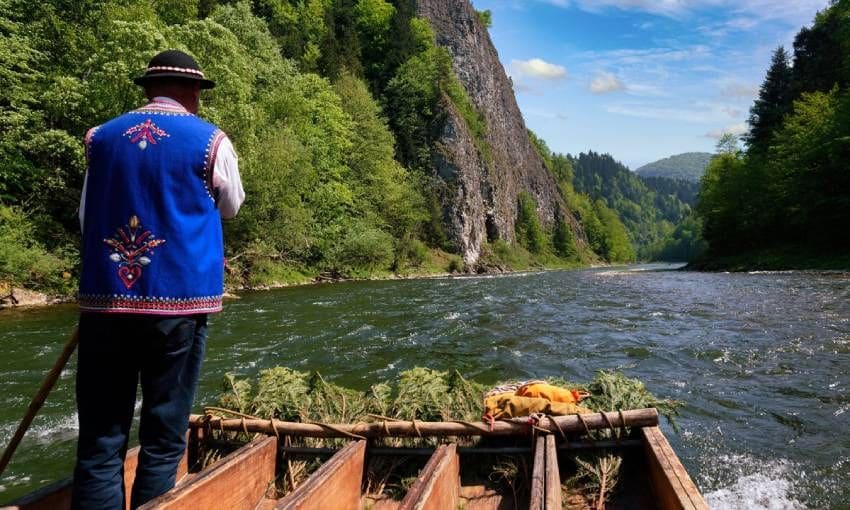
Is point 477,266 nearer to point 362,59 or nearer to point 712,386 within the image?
point 362,59

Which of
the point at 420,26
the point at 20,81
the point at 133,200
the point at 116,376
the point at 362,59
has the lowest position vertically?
the point at 116,376

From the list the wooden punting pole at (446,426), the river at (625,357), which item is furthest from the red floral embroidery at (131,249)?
the river at (625,357)

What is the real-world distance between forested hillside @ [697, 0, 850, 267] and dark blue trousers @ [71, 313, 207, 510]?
40.8m

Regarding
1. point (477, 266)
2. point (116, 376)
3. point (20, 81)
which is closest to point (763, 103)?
point (477, 266)

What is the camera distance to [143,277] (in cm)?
254

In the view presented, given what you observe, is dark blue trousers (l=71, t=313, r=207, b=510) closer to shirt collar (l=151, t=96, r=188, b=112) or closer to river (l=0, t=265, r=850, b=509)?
shirt collar (l=151, t=96, r=188, b=112)

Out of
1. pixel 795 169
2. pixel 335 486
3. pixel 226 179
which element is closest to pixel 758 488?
pixel 335 486

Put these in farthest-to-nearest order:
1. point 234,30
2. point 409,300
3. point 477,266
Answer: point 477,266 → point 234,30 → point 409,300

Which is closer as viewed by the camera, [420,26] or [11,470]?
A: [11,470]

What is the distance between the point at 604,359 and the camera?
10055 mm

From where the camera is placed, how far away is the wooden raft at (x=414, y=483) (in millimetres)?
2801

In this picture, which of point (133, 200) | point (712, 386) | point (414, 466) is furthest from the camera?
point (712, 386)

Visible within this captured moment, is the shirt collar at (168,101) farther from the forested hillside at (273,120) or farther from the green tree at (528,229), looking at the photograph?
the green tree at (528,229)

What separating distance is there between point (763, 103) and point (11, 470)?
62964 mm
